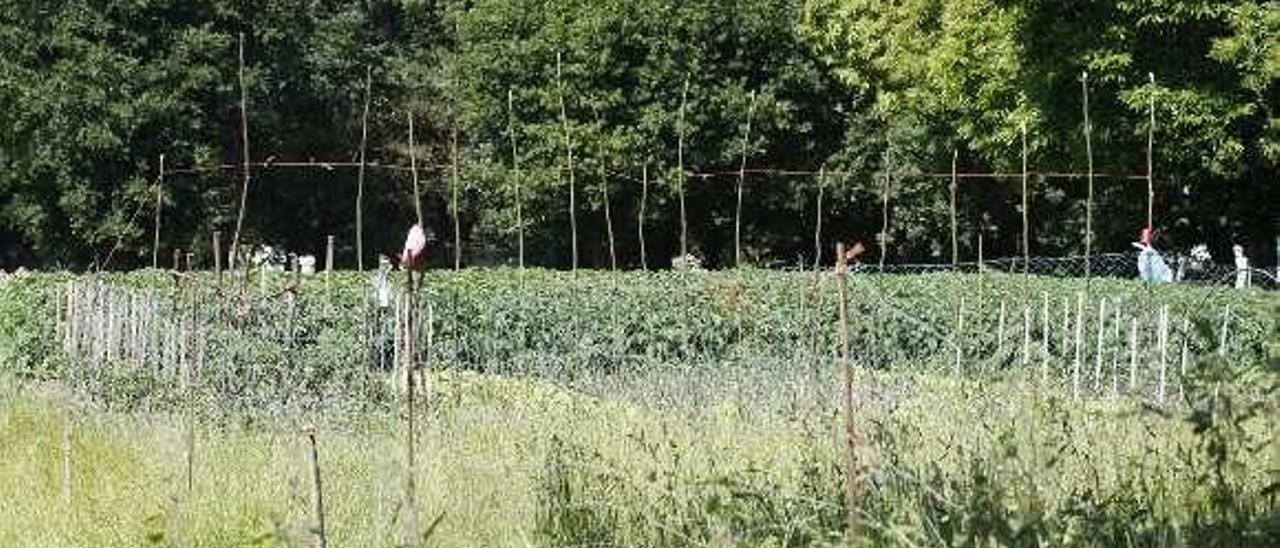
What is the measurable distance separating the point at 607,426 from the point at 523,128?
22.4 meters

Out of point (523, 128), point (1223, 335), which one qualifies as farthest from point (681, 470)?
point (523, 128)

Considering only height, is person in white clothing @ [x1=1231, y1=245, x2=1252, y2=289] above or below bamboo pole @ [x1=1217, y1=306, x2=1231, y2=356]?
above

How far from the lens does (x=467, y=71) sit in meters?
30.7

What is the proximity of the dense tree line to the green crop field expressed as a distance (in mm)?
11315

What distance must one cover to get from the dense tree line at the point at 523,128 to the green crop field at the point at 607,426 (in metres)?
11.3

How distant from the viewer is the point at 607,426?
733cm

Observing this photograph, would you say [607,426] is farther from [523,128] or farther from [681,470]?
[523,128]

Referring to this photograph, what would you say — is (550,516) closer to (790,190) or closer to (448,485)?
(448,485)

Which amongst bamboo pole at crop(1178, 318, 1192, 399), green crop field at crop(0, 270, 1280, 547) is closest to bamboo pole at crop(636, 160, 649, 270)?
green crop field at crop(0, 270, 1280, 547)

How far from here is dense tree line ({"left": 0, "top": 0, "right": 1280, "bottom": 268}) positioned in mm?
28078

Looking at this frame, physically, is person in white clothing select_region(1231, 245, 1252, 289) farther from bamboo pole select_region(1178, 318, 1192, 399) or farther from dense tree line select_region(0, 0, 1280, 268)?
bamboo pole select_region(1178, 318, 1192, 399)

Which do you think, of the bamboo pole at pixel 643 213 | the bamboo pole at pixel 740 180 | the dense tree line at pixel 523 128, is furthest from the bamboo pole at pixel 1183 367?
the dense tree line at pixel 523 128

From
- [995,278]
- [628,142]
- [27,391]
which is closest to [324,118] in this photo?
[628,142]

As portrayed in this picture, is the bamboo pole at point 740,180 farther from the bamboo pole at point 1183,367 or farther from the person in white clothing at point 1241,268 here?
the bamboo pole at point 1183,367
